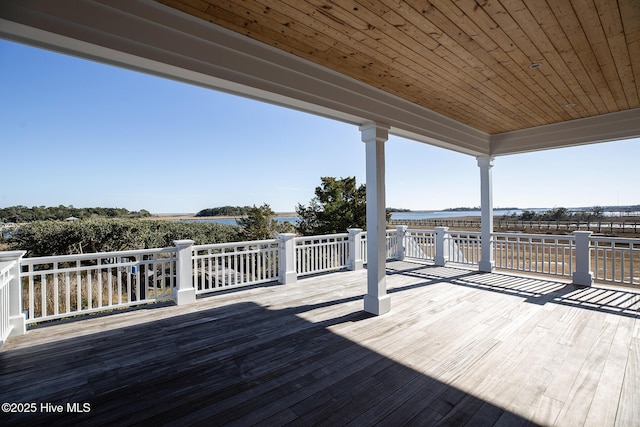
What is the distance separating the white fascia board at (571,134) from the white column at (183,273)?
20.2 ft

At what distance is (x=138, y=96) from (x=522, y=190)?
1361 inches

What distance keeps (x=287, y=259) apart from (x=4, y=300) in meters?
3.55

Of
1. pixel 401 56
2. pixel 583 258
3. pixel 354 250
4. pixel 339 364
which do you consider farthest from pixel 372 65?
pixel 583 258

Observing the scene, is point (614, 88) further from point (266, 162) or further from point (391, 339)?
point (266, 162)

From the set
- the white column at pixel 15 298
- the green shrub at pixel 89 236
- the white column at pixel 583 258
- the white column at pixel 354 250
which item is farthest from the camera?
the green shrub at pixel 89 236

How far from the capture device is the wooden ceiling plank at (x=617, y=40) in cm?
198

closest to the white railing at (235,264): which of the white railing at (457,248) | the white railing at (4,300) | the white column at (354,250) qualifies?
the white column at (354,250)

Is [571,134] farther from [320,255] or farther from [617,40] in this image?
[320,255]

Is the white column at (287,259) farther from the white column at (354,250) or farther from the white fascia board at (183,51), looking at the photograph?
the white fascia board at (183,51)

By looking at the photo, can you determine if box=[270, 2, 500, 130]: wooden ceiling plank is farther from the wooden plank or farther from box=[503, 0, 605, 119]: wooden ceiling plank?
the wooden plank

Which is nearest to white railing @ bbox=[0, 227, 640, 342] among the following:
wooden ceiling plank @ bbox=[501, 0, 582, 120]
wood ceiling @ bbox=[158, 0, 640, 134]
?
wooden ceiling plank @ bbox=[501, 0, 582, 120]

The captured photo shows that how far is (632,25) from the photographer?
2.19 m

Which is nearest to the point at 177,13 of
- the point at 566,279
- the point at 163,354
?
the point at 163,354

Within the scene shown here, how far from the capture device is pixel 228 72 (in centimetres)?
230
